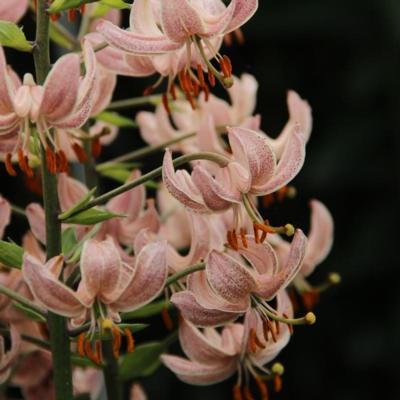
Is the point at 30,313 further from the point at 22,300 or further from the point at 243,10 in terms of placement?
the point at 243,10

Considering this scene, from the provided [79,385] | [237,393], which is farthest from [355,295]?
[237,393]

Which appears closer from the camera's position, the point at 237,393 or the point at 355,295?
the point at 237,393

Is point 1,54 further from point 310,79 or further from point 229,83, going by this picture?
point 310,79

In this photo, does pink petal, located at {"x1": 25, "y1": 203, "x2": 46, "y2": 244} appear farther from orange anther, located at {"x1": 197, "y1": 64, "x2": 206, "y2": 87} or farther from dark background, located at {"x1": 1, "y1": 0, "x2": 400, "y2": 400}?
dark background, located at {"x1": 1, "y1": 0, "x2": 400, "y2": 400}

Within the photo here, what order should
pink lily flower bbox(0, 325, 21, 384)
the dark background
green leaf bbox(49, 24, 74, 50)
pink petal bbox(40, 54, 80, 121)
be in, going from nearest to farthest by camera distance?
pink petal bbox(40, 54, 80, 121) < pink lily flower bbox(0, 325, 21, 384) < green leaf bbox(49, 24, 74, 50) < the dark background

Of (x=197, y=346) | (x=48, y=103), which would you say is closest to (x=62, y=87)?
(x=48, y=103)

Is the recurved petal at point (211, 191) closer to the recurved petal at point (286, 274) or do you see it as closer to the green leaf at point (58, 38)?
the recurved petal at point (286, 274)

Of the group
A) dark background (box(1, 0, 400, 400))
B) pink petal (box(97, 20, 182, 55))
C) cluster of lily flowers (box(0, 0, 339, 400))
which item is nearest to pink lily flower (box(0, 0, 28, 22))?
cluster of lily flowers (box(0, 0, 339, 400))
